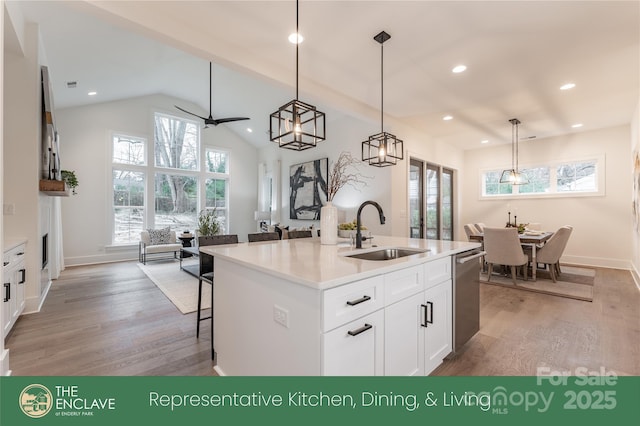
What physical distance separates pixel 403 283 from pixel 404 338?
1.07 ft

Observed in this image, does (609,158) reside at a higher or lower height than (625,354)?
higher

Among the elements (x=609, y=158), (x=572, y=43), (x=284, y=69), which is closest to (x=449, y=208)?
(x=609, y=158)

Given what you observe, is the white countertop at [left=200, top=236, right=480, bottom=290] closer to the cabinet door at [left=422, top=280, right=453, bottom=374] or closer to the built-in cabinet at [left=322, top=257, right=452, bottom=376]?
the built-in cabinet at [left=322, top=257, right=452, bottom=376]

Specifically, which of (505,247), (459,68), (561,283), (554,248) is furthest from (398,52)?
(561,283)

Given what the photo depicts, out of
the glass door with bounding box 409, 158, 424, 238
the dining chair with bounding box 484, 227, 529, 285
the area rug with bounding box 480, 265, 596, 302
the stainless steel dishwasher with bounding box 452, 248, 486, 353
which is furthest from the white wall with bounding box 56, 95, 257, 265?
the area rug with bounding box 480, 265, 596, 302

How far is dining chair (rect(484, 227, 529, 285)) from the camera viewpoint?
4.22 m

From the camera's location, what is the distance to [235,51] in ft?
9.98

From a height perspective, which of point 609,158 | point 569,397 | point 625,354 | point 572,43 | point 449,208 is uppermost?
point 572,43

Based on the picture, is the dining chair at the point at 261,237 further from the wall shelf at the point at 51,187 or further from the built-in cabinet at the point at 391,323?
the wall shelf at the point at 51,187

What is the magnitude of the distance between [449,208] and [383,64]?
4954 mm

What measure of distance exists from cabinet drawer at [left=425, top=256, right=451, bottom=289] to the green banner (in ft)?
2.10

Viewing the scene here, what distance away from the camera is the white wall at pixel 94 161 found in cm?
607

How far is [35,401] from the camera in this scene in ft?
4.49

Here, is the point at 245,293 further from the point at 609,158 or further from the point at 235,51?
the point at 609,158
